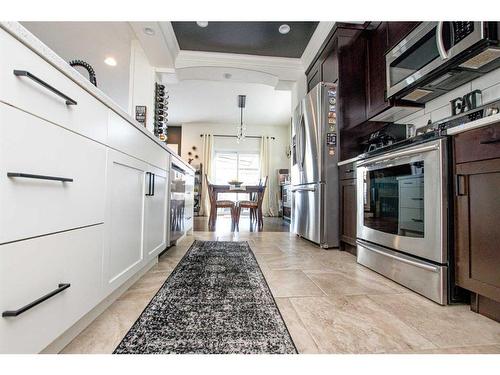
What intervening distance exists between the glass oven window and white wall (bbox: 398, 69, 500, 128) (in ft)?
2.45

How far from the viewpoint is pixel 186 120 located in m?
7.05

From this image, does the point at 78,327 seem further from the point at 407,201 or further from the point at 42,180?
the point at 407,201

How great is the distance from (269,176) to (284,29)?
186 inches

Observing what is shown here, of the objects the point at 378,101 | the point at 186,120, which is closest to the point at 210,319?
the point at 378,101

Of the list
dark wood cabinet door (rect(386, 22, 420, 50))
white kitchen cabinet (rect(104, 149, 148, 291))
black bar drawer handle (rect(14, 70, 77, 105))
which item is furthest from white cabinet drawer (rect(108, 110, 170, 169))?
dark wood cabinet door (rect(386, 22, 420, 50))

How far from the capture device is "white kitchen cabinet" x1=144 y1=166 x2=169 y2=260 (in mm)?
1565

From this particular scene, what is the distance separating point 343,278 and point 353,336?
740 millimetres

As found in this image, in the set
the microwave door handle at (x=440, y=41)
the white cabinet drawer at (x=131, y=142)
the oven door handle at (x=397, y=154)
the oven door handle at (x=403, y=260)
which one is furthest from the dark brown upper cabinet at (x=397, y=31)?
the white cabinet drawer at (x=131, y=142)

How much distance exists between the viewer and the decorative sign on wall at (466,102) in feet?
5.46

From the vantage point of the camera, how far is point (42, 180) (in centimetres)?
69

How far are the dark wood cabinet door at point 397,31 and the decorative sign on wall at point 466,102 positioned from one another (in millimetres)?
657

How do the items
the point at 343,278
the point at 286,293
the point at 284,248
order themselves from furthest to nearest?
1. the point at 284,248
2. the point at 343,278
3. the point at 286,293

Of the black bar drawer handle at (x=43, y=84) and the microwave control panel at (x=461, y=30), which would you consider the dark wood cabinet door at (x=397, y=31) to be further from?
the black bar drawer handle at (x=43, y=84)
